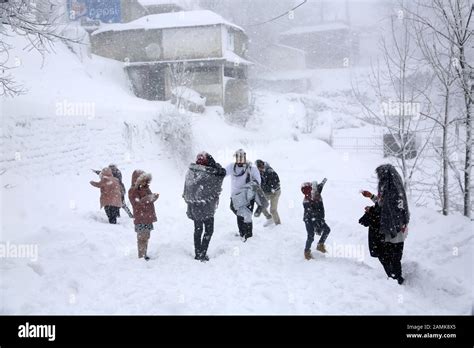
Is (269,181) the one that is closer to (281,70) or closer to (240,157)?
(240,157)

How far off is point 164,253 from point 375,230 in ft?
12.1

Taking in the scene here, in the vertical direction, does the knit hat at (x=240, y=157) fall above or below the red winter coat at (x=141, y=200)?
above

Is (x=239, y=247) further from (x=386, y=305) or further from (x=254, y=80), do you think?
(x=254, y=80)

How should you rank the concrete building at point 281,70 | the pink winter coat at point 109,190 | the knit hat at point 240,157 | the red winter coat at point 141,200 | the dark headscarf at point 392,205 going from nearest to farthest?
the dark headscarf at point 392,205 < the red winter coat at point 141,200 < the knit hat at point 240,157 < the pink winter coat at point 109,190 < the concrete building at point 281,70

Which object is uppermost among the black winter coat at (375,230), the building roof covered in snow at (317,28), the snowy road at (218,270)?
the building roof covered in snow at (317,28)

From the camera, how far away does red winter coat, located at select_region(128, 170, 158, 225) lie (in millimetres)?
6121

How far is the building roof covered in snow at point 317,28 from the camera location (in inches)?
1930

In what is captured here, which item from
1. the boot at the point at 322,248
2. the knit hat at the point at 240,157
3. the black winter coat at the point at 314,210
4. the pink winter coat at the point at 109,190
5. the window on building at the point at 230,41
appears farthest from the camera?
the window on building at the point at 230,41

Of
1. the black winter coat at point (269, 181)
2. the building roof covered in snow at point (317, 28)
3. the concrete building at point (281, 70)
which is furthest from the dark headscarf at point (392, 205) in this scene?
the building roof covered in snow at point (317, 28)

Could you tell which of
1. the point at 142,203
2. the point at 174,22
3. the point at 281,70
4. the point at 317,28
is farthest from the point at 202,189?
the point at 317,28

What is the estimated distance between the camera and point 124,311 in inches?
175

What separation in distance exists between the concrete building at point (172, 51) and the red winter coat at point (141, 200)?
22.3 metres

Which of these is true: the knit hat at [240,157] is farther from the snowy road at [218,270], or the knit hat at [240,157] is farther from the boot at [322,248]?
the boot at [322,248]
